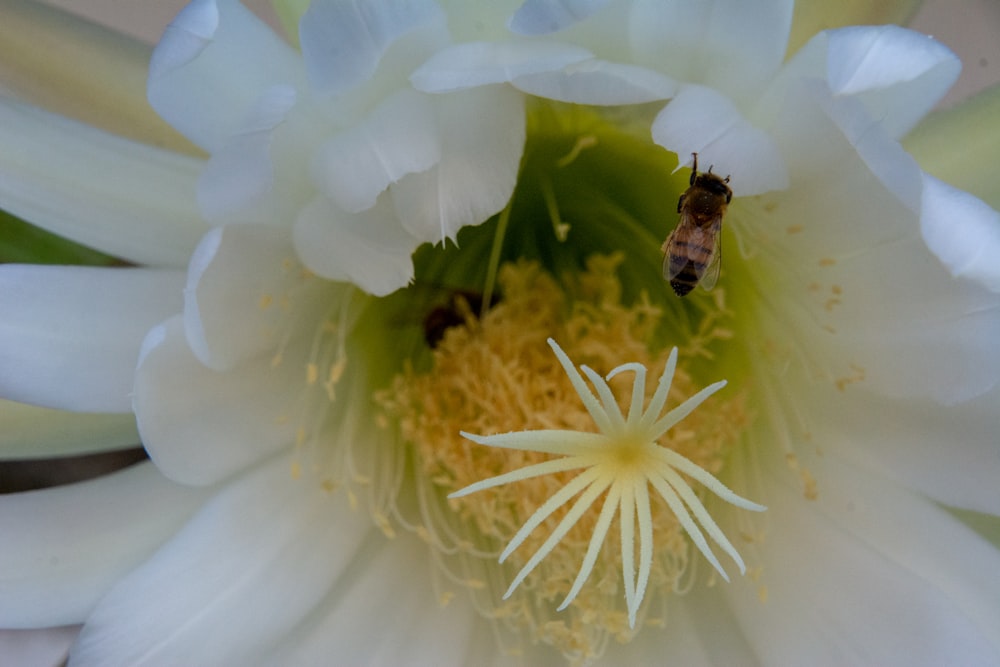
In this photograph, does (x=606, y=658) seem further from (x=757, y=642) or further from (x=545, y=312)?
(x=545, y=312)

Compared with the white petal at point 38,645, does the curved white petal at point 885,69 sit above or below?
below

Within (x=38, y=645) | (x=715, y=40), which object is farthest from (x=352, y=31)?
(x=38, y=645)

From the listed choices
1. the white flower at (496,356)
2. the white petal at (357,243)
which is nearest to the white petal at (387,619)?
the white flower at (496,356)

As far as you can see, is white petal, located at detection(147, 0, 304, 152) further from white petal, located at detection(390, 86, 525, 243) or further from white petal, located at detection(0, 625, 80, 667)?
white petal, located at detection(0, 625, 80, 667)

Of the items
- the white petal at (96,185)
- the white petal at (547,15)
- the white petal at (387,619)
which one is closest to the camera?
the white petal at (547,15)

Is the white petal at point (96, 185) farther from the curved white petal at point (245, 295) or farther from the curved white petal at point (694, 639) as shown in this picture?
the curved white petal at point (694, 639)

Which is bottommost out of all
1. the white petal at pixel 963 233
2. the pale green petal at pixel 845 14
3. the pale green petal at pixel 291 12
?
the white petal at pixel 963 233

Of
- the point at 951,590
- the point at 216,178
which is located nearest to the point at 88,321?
the point at 216,178
